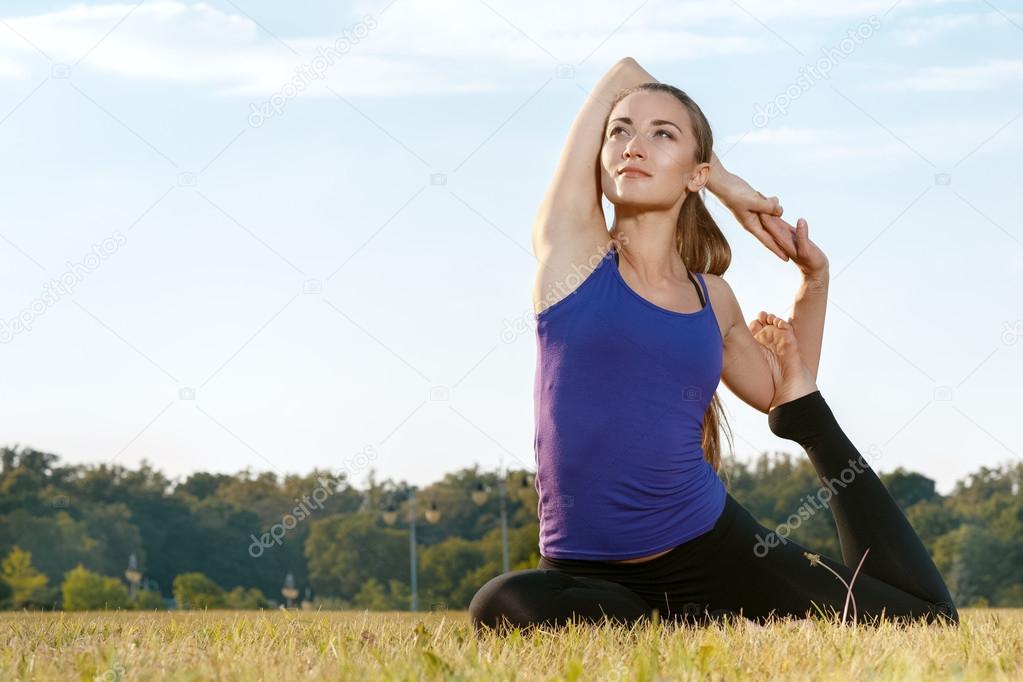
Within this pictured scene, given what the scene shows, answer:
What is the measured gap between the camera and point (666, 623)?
4672 millimetres

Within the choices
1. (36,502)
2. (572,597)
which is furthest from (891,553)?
(36,502)

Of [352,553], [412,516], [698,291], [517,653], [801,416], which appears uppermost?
[412,516]

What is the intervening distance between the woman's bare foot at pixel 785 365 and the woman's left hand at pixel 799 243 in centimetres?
32

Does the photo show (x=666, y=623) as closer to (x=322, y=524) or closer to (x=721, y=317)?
(x=721, y=317)

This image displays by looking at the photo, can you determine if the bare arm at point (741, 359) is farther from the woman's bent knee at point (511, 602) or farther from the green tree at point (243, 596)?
the green tree at point (243, 596)

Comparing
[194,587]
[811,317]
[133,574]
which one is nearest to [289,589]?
[194,587]

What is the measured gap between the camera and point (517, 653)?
3662mm

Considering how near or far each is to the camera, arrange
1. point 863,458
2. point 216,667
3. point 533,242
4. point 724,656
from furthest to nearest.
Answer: point 863,458, point 533,242, point 724,656, point 216,667

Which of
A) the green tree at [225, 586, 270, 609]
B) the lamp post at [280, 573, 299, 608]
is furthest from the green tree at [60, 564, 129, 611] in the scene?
the lamp post at [280, 573, 299, 608]

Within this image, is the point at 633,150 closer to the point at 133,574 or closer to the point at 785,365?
the point at 785,365

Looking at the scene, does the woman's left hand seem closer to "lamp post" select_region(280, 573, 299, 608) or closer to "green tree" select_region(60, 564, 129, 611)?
"green tree" select_region(60, 564, 129, 611)

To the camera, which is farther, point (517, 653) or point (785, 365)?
point (785, 365)

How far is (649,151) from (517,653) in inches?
90.0

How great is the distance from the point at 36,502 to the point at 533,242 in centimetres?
5845
